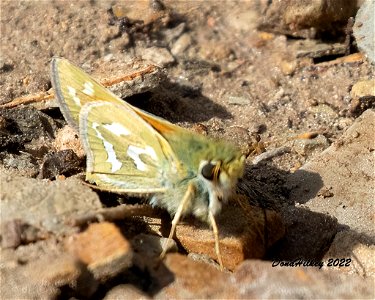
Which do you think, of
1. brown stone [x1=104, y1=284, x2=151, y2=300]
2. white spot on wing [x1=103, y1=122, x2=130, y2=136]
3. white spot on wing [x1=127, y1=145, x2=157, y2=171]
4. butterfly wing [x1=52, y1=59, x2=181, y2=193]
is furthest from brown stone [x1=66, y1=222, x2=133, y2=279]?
white spot on wing [x1=103, y1=122, x2=130, y2=136]

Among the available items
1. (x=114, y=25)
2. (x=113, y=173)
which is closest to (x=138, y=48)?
(x=114, y=25)

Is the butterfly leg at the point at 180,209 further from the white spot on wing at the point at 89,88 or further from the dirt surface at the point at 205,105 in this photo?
the white spot on wing at the point at 89,88

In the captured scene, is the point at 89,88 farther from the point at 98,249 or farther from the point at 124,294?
the point at 124,294

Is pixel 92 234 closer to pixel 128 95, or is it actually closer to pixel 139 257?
pixel 139 257

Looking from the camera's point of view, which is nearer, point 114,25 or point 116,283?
point 116,283

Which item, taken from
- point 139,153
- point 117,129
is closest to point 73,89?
point 117,129

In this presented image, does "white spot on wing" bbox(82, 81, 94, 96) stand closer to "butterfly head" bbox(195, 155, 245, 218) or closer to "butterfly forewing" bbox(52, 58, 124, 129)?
"butterfly forewing" bbox(52, 58, 124, 129)
